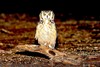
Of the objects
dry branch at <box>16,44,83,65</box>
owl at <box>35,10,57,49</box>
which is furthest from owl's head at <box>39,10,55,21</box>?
dry branch at <box>16,44,83,65</box>

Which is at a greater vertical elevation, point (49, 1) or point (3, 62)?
point (49, 1)

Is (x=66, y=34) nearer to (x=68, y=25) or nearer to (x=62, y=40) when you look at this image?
(x=62, y=40)

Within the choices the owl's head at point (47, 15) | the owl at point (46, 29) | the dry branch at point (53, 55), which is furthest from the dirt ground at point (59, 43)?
the owl's head at point (47, 15)

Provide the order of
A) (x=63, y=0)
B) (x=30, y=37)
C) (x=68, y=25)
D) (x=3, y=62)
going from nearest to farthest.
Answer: (x=3, y=62), (x=30, y=37), (x=68, y=25), (x=63, y=0)

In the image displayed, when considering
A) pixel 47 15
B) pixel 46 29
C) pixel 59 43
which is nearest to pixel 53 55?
pixel 46 29

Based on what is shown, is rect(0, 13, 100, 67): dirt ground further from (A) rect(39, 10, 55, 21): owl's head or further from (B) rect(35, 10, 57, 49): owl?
(A) rect(39, 10, 55, 21): owl's head

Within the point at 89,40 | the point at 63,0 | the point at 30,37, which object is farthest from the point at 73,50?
the point at 63,0

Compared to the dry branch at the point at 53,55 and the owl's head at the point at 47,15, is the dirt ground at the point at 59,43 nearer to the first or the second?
the dry branch at the point at 53,55
